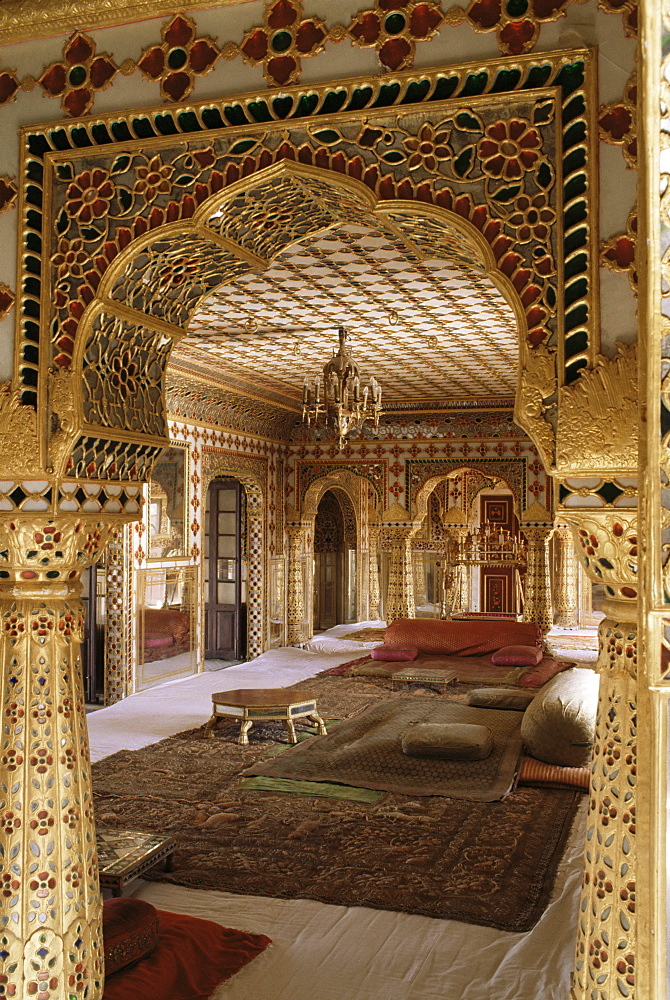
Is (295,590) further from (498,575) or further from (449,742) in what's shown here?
(449,742)

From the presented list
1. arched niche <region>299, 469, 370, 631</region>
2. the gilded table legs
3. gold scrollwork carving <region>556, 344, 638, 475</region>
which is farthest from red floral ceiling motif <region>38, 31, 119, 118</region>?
arched niche <region>299, 469, 370, 631</region>

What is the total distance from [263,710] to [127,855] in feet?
10.2

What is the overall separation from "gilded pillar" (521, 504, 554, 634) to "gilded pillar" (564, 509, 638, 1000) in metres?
9.81

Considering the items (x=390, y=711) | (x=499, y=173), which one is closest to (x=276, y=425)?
(x=390, y=711)

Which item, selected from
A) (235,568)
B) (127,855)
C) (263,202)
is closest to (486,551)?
(235,568)

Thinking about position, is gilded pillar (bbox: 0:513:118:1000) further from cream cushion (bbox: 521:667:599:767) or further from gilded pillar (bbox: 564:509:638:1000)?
cream cushion (bbox: 521:667:599:767)

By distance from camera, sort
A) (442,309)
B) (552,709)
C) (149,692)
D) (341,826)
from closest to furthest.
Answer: (341,826)
(552,709)
(442,309)
(149,692)

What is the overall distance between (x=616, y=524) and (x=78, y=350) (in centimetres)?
184

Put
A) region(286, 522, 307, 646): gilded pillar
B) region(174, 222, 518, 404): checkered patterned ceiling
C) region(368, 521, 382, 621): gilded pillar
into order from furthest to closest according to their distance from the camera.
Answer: region(368, 521, 382, 621): gilded pillar, region(286, 522, 307, 646): gilded pillar, region(174, 222, 518, 404): checkered patterned ceiling

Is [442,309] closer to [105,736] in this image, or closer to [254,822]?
[254,822]

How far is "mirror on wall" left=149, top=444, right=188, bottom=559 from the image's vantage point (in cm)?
1006

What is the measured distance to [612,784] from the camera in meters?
2.37

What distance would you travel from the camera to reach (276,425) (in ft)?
41.3

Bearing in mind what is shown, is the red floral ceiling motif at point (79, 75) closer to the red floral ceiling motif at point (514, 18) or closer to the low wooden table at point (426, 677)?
the red floral ceiling motif at point (514, 18)
